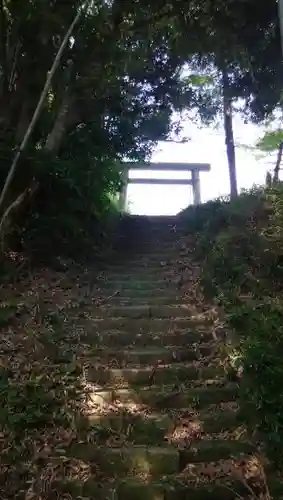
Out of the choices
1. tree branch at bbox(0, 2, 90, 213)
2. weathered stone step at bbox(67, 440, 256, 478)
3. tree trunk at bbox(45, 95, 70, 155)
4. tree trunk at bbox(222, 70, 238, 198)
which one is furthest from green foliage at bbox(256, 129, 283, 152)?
weathered stone step at bbox(67, 440, 256, 478)

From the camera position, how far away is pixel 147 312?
5418 mm

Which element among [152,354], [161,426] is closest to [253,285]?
[152,354]

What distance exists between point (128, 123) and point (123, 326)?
5.24 metres

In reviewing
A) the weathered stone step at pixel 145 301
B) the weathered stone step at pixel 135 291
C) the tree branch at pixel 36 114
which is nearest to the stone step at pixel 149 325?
the weathered stone step at pixel 145 301

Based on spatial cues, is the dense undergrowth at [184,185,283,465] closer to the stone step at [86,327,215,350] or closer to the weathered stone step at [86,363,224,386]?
the weathered stone step at [86,363,224,386]

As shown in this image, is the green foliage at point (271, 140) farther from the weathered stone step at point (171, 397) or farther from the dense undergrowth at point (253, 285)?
the weathered stone step at point (171, 397)

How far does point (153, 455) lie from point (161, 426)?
1.07 ft

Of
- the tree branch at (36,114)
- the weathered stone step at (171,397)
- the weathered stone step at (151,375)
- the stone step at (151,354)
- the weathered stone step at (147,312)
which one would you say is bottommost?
the weathered stone step at (171,397)

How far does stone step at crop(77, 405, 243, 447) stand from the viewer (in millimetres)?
3338

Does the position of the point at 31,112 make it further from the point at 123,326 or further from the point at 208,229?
the point at 123,326

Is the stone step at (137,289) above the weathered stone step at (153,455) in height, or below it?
above

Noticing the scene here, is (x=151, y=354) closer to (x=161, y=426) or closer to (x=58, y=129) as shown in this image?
(x=161, y=426)

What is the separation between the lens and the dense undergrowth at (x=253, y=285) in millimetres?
3297

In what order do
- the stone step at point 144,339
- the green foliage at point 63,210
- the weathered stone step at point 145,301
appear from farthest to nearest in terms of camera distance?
the green foliage at point 63,210 → the weathered stone step at point 145,301 → the stone step at point 144,339
